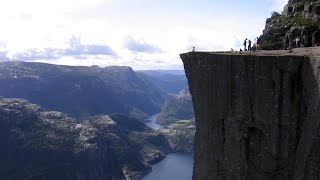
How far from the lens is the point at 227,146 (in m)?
33.6

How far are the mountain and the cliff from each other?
17.2 m

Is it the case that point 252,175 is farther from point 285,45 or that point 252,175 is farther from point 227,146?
point 285,45

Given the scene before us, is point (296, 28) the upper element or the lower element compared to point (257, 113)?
upper

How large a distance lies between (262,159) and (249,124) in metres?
2.36

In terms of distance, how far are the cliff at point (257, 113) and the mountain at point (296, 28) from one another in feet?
56.4

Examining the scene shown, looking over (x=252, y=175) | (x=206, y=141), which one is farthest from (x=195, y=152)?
(x=252, y=175)

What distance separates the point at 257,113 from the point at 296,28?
927 inches

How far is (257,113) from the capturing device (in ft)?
103

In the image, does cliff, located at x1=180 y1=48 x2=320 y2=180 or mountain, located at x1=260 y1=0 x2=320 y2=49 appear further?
mountain, located at x1=260 y1=0 x2=320 y2=49

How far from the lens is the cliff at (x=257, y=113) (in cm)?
2925

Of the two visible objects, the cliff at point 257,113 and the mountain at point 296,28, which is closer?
the cliff at point 257,113

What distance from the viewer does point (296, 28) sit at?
5194 cm

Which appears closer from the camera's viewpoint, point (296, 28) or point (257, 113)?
point (257, 113)

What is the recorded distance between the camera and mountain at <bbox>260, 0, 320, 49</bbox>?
49781 mm
